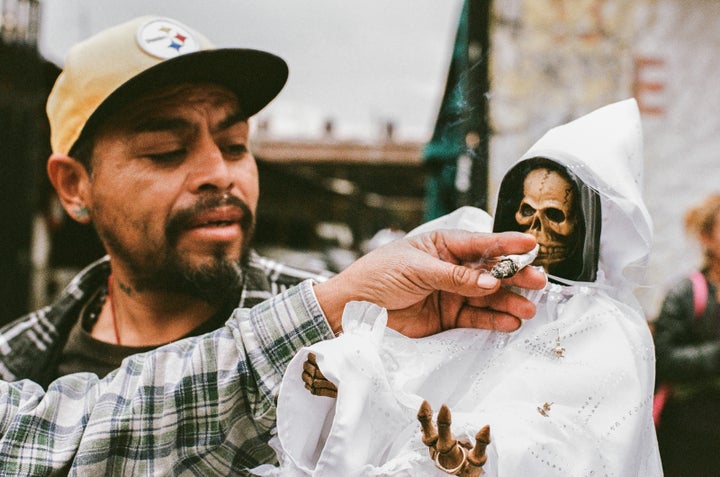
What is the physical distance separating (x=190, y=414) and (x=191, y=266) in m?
0.37

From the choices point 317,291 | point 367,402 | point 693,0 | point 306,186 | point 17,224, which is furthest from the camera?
point 306,186

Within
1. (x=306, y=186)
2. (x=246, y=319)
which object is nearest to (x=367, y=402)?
(x=246, y=319)

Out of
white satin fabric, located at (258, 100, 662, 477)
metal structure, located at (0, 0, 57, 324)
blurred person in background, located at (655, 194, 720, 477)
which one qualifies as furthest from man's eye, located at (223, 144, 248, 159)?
metal structure, located at (0, 0, 57, 324)

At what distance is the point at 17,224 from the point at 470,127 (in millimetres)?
3522

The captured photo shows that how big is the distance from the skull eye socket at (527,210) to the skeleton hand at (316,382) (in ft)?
1.28

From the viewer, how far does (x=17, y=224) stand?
11.3 feet

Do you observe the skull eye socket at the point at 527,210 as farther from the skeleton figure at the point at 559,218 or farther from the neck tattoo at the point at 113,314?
the neck tattoo at the point at 113,314

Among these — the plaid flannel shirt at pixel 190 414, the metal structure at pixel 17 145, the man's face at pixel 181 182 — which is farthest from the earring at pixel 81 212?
the metal structure at pixel 17 145

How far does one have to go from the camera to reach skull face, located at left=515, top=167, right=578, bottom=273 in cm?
80

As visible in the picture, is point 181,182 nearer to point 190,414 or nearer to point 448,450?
point 190,414

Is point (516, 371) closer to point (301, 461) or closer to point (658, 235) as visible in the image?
point (301, 461)

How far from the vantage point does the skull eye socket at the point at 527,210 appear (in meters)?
0.81

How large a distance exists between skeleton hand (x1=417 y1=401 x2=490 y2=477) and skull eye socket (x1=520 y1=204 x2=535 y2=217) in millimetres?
335

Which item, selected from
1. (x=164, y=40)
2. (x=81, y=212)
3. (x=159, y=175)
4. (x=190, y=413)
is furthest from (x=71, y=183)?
(x=190, y=413)
